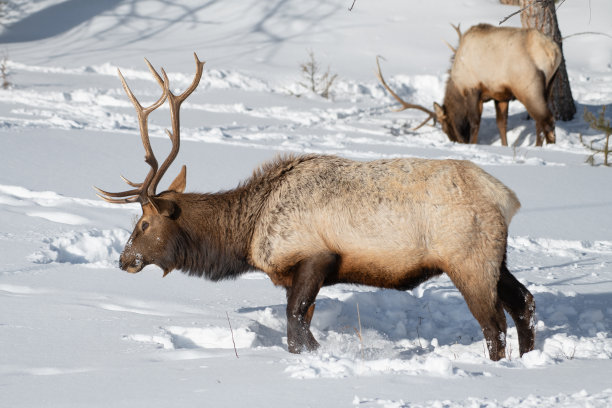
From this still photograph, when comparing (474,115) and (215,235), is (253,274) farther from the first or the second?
(474,115)

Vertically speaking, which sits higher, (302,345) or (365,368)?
(365,368)

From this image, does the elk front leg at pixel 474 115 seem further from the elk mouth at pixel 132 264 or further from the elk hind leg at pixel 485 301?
the elk mouth at pixel 132 264

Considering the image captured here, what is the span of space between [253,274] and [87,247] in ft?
4.45

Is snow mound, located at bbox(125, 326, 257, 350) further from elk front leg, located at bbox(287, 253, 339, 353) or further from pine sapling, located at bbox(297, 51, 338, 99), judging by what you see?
pine sapling, located at bbox(297, 51, 338, 99)

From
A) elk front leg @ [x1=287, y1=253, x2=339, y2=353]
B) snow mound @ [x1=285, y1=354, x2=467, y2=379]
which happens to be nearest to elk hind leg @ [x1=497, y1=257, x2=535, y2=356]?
elk front leg @ [x1=287, y1=253, x2=339, y2=353]

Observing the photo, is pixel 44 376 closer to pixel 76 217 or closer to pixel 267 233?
pixel 267 233

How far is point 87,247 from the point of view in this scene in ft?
19.5

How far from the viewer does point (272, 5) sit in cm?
2170

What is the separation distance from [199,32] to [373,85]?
644 centimetres

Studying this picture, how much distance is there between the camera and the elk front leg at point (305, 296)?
4500 millimetres

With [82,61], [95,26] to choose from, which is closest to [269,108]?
[82,61]

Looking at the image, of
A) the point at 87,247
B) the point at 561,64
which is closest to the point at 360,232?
the point at 87,247

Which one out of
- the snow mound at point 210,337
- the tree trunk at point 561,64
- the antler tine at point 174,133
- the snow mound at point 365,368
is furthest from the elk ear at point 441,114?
the snow mound at point 365,368

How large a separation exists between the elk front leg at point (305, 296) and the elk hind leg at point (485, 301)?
2.53 feet
